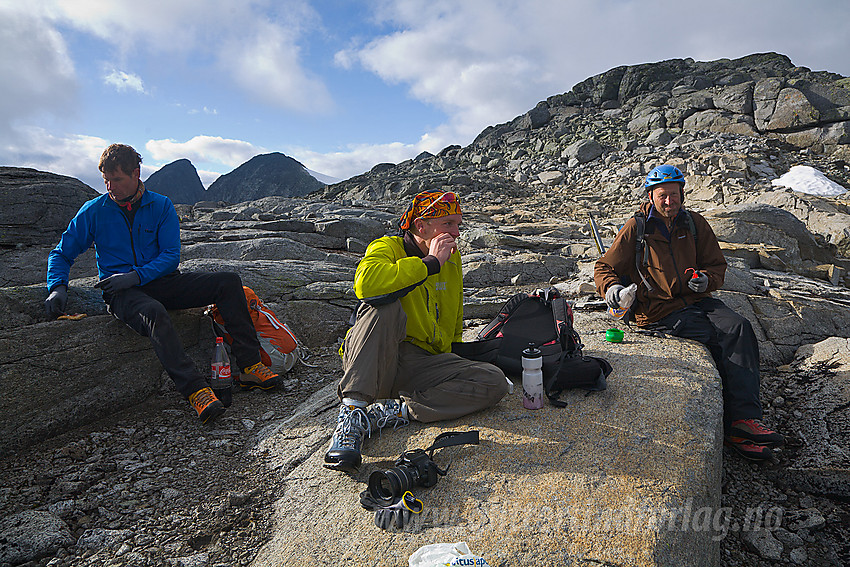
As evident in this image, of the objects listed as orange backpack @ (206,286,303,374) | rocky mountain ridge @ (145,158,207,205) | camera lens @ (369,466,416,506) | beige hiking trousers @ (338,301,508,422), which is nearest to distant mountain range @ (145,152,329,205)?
rocky mountain ridge @ (145,158,207,205)

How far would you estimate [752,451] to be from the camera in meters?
4.21

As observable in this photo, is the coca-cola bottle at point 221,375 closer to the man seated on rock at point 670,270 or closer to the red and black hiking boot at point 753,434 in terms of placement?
the man seated on rock at point 670,270

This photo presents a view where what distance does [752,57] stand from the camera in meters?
61.5

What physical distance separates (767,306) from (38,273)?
468 inches

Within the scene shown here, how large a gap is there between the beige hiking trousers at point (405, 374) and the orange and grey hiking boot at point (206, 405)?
1444 millimetres

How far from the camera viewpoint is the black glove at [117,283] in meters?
4.68

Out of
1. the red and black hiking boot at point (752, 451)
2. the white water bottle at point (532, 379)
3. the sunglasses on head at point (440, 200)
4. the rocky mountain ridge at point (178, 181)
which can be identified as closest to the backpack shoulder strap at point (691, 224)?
the red and black hiking boot at point (752, 451)

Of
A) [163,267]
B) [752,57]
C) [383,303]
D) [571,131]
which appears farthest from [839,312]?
[752,57]

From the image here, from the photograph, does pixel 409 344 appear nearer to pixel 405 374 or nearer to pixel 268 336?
pixel 405 374

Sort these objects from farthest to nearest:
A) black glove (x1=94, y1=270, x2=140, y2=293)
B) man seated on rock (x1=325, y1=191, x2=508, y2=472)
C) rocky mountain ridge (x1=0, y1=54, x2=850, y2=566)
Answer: black glove (x1=94, y1=270, x2=140, y2=293), man seated on rock (x1=325, y1=191, x2=508, y2=472), rocky mountain ridge (x1=0, y1=54, x2=850, y2=566)

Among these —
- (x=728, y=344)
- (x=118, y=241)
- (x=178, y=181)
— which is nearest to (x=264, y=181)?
(x=178, y=181)

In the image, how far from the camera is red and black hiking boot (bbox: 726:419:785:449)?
4180 mm

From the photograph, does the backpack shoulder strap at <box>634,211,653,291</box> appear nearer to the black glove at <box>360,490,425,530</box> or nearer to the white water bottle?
the white water bottle

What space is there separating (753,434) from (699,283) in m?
1.67
